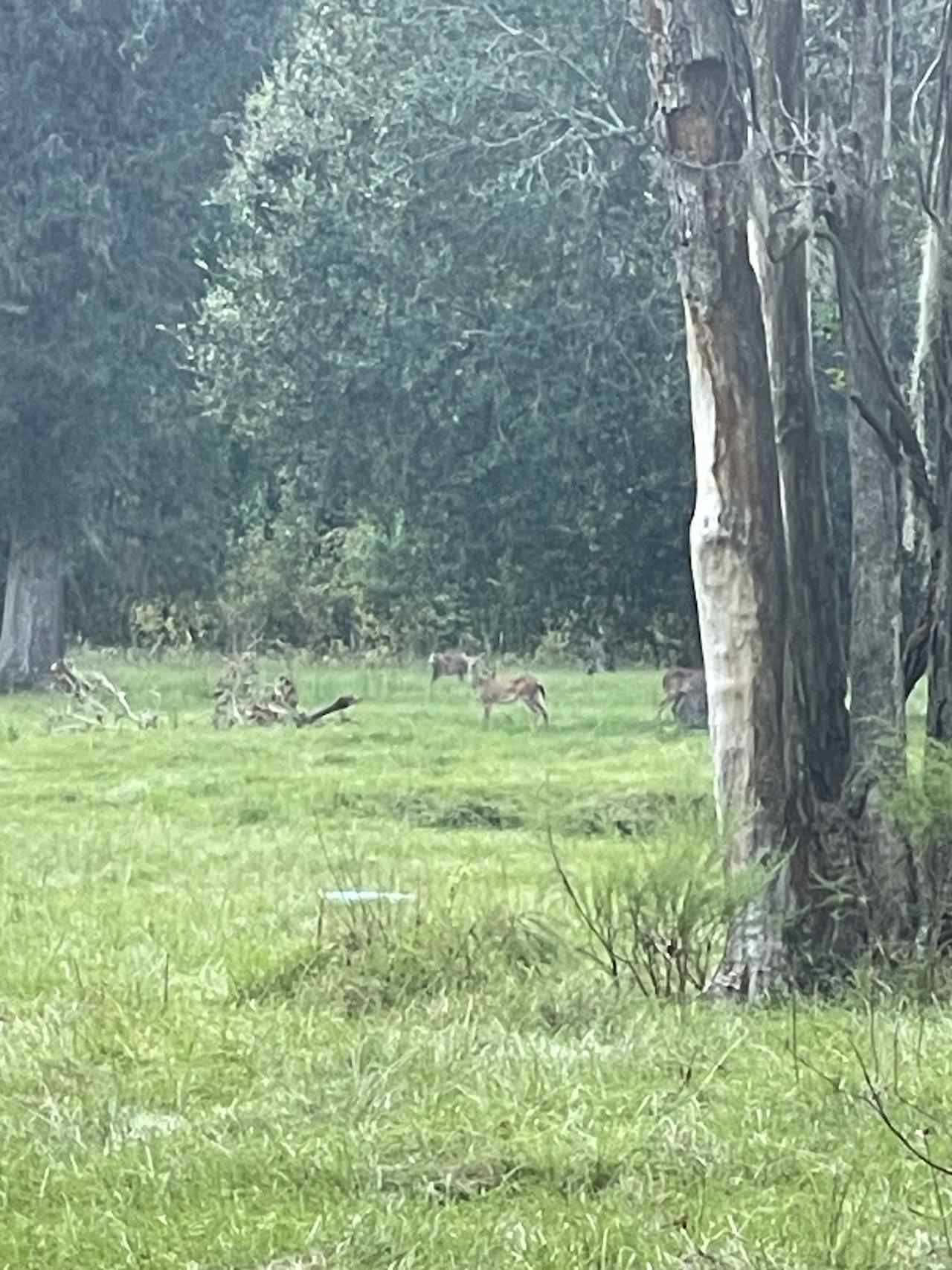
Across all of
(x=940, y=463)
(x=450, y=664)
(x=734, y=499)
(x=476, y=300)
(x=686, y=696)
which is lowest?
(x=686, y=696)

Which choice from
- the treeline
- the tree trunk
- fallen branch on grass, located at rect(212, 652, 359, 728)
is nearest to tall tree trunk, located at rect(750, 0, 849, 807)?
the treeline

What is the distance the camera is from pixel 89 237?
28953 millimetres

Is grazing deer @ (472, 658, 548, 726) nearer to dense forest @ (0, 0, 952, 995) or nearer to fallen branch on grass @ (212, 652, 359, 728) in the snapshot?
fallen branch on grass @ (212, 652, 359, 728)

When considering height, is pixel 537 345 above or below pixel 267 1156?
A: above

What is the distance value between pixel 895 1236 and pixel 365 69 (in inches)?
856

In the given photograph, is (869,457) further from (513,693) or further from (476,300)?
(476,300)

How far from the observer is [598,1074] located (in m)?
6.86

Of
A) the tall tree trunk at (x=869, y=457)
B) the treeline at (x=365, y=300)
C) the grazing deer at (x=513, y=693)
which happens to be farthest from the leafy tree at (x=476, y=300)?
the tall tree trunk at (x=869, y=457)

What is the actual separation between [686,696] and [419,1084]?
17.4 meters

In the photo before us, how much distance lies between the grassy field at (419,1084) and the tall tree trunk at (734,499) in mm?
309

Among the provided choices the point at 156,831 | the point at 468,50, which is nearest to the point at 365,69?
the point at 468,50

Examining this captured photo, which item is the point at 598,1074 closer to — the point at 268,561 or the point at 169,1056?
the point at 169,1056

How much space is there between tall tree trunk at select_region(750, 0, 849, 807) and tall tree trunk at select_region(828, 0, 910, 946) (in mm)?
93

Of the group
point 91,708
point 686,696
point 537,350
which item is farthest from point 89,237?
point 686,696
